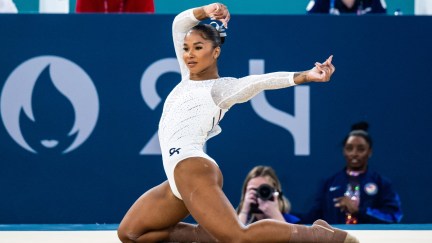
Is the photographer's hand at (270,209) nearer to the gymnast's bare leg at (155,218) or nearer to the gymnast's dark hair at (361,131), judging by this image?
the gymnast's dark hair at (361,131)

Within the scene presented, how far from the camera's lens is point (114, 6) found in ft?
23.2

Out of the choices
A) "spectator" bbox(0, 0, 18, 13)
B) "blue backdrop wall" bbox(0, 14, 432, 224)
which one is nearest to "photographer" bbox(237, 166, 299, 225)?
"blue backdrop wall" bbox(0, 14, 432, 224)

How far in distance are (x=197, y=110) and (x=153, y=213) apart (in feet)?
1.74

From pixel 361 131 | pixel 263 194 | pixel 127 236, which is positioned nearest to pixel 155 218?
pixel 127 236

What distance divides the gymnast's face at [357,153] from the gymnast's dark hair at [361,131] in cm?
3

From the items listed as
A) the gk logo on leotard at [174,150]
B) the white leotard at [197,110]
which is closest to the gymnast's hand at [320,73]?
the white leotard at [197,110]

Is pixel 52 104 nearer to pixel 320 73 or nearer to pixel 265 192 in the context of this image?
pixel 265 192

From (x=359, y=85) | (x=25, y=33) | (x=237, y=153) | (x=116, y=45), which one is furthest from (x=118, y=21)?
(x=359, y=85)

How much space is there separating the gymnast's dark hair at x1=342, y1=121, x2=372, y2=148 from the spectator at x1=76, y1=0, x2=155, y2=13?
5.33 feet

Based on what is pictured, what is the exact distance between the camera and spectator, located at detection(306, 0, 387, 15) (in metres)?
7.29

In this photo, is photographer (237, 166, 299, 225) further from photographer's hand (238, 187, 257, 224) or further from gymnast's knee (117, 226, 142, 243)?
gymnast's knee (117, 226, 142, 243)

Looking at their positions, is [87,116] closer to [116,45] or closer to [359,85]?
[116,45]

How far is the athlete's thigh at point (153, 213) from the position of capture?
4.72 metres

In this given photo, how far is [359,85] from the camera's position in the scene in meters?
6.66
